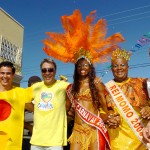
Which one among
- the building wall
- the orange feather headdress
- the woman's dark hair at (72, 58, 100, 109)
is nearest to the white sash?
the woman's dark hair at (72, 58, 100, 109)

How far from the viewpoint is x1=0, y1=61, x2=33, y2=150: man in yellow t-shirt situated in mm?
3771

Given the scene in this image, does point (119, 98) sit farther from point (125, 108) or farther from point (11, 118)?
point (11, 118)

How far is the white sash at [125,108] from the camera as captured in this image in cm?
423

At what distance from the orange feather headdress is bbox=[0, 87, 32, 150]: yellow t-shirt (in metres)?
0.99

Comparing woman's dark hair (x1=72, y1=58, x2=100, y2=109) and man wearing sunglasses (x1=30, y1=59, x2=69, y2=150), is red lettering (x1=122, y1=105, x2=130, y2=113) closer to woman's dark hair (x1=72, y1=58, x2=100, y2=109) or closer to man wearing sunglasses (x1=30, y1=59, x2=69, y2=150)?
woman's dark hair (x1=72, y1=58, x2=100, y2=109)

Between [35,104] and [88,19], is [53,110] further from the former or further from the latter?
[88,19]

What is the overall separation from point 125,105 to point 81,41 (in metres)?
1.10

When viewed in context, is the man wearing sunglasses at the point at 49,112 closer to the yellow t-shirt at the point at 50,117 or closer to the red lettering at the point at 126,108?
the yellow t-shirt at the point at 50,117

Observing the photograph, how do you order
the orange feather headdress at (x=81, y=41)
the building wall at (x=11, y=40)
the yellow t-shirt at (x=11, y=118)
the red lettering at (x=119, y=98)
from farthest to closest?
the building wall at (x=11, y=40) → the orange feather headdress at (x=81, y=41) → the red lettering at (x=119, y=98) → the yellow t-shirt at (x=11, y=118)

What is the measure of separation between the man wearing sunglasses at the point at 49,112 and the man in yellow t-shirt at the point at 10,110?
0.69 feet

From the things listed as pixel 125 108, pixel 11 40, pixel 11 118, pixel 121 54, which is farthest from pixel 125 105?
pixel 11 40

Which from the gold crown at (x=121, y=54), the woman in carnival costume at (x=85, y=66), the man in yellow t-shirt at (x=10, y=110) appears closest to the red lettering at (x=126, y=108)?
the woman in carnival costume at (x=85, y=66)

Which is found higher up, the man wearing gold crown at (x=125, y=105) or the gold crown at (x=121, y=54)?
the gold crown at (x=121, y=54)

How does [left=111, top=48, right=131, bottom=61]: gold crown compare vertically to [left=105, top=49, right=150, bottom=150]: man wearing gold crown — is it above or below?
above
